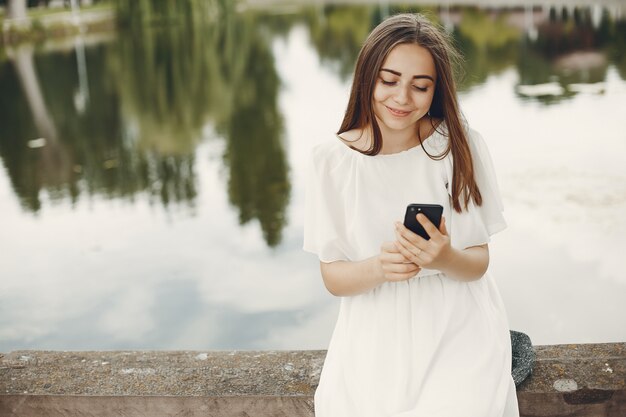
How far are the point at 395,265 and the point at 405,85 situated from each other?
16.6 inches

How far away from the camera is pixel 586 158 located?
669 cm

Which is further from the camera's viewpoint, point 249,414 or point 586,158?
point 586,158

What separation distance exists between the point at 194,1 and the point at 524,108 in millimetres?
18617

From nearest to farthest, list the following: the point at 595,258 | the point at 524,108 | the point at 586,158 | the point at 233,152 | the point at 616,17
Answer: the point at 595,258, the point at 586,158, the point at 233,152, the point at 524,108, the point at 616,17

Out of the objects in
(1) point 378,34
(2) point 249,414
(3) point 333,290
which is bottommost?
(2) point 249,414

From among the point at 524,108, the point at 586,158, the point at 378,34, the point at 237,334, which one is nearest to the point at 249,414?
the point at 378,34

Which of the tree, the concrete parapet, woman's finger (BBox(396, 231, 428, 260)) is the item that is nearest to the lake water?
the concrete parapet

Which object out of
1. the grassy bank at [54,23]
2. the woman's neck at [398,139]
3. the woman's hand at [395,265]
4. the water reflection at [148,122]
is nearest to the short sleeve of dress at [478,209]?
the woman's neck at [398,139]

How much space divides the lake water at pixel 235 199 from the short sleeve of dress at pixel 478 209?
2274 millimetres

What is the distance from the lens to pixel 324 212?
5.63ft

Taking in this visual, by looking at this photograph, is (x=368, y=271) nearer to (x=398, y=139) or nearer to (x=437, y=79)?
(x=398, y=139)

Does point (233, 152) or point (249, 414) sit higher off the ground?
point (249, 414)

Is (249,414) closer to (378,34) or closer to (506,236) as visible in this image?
(378,34)

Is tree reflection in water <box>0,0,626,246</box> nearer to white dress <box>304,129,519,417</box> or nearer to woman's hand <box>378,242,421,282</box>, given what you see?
white dress <box>304,129,519,417</box>
